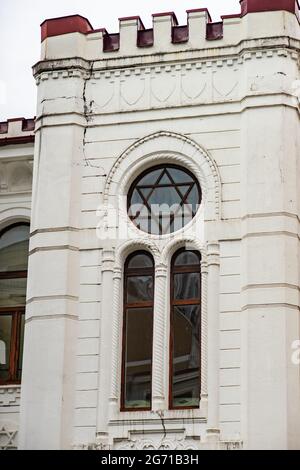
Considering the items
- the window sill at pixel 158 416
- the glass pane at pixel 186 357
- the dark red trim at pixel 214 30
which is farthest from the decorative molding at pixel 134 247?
the dark red trim at pixel 214 30

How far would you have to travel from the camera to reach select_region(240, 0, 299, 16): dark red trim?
21328 mm

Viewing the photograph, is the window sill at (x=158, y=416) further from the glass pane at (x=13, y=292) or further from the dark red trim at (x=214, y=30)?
the dark red trim at (x=214, y=30)

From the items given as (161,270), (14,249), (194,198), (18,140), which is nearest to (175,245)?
(161,270)

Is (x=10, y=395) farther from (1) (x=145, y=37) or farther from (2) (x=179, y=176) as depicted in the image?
(1) (x=145, y=37)

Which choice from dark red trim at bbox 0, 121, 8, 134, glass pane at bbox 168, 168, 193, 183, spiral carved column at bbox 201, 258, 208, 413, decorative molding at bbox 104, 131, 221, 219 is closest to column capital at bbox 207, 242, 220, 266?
spiral carved column at bbox 201, 258, 208, 413

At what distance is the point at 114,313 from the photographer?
20500 millimetres

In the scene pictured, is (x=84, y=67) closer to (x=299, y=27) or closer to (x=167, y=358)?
(x=299, y=27)

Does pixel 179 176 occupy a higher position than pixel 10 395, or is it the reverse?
pixel 179 176

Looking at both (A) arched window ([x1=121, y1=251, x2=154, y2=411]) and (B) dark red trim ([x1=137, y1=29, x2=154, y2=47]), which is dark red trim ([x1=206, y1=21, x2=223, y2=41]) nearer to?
(B) dark red trim ([x1=137, y1=29, x2=154, y2=47])

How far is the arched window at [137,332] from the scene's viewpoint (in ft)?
66.3

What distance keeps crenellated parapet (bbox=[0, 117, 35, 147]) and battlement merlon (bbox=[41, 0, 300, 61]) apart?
6.32ft

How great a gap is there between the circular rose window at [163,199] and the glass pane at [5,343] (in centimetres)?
393

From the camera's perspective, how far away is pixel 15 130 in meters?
23.9

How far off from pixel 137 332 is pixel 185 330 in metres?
0.90
